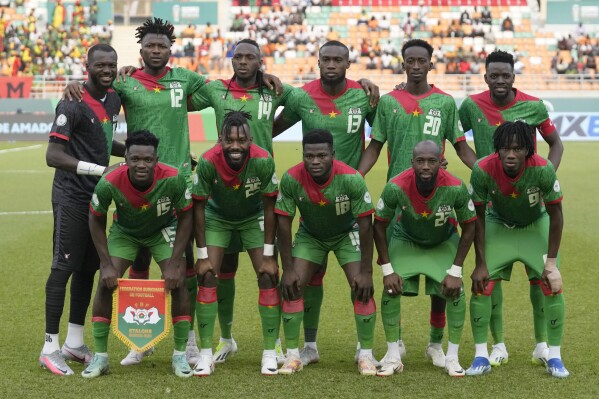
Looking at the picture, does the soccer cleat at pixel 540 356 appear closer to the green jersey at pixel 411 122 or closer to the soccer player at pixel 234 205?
the green jersey at pixel 411 122

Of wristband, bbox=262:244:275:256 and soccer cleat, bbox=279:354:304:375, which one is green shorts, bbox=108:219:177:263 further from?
soccer cleat, bbox=279:354:304:375

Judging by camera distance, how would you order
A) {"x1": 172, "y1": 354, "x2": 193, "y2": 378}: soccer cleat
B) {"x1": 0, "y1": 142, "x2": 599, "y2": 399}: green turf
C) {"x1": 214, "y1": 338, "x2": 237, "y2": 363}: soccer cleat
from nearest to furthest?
{"x1": 0, "y1": 142, "x2": 599, "y2": 399}: green turf → {"x1": 172, "y1": 354, "x2": 193, "y2": 378}: soccer cleat → {"x1": 214, "y1": 338, "x2": 237, "y2": 363}: soccer cleat

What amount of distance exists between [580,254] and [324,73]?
6.23 metres

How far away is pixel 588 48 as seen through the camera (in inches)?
1540

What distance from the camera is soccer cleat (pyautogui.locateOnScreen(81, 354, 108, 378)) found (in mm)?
7184

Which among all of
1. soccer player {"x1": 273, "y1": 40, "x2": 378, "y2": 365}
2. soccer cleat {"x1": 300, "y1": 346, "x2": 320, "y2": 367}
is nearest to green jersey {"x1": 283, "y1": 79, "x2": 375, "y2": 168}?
soccer player {"x1": 273, "y1": 40, "x2": 378, "y2": 365}

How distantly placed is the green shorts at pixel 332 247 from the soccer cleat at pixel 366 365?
0.75 m

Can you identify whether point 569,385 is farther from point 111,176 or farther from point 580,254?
point 580,254

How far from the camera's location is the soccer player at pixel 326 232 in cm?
737

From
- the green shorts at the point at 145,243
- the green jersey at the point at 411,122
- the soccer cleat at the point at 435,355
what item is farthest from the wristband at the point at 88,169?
the soccer cleat at the point at 435,355

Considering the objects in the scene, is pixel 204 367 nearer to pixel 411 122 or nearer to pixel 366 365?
pixel 366 365

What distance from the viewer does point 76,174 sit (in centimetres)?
764

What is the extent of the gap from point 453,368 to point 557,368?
754mm

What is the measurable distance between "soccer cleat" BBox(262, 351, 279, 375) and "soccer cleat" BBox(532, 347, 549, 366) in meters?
2.03
